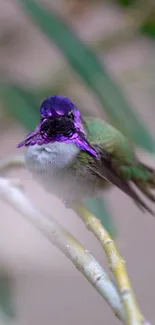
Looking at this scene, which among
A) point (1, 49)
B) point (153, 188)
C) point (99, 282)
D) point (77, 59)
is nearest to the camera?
point (99, 282)

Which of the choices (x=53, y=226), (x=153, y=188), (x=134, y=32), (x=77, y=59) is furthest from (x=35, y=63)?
(x=53, y=226)

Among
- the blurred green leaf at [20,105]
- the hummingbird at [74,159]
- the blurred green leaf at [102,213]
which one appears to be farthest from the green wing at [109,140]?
the blurred green leaf at [20,105]

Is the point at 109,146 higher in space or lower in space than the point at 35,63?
lower

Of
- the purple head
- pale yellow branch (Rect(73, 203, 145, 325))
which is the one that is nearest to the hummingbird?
the purple head

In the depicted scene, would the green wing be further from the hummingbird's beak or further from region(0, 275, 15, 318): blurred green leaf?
region(0, 275, 15, 318): blurred green leaf

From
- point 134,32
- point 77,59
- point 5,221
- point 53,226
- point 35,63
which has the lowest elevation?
point 53,226

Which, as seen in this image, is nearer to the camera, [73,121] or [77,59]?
[73,121]

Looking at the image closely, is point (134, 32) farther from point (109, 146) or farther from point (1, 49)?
point (109, 146)

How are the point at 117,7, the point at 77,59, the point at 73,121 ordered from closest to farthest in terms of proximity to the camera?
the point at 73,121, the point at 77,59, the point at 117,7
